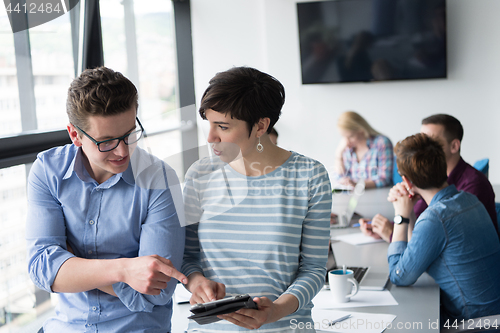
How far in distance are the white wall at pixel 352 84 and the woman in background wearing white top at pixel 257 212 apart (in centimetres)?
289

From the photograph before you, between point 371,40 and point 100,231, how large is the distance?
4.10 metres

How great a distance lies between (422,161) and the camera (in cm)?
186

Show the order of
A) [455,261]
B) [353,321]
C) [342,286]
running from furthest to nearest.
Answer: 1. [455,261]
2. [342,286]
3. [353,321]

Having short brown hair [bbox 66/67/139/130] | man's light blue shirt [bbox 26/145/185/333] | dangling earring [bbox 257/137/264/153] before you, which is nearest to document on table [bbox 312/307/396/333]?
man's light blue shirt [bbox 26/145/185/333]

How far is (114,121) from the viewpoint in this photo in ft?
3.81

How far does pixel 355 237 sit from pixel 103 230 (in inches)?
60.3

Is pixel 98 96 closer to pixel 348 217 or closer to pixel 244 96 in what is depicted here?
pixel 244 96

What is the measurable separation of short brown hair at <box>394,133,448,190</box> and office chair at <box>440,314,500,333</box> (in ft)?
1.76

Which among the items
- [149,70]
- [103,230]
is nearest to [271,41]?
[149,70]

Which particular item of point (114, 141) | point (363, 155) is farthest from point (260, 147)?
point (363, 155)

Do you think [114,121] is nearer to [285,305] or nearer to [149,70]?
[285,305]

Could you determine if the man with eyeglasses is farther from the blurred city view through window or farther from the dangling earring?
the blurred city view through window

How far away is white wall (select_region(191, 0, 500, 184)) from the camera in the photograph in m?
4.37

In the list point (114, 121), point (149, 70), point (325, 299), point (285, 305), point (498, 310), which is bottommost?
point (498, 310)
